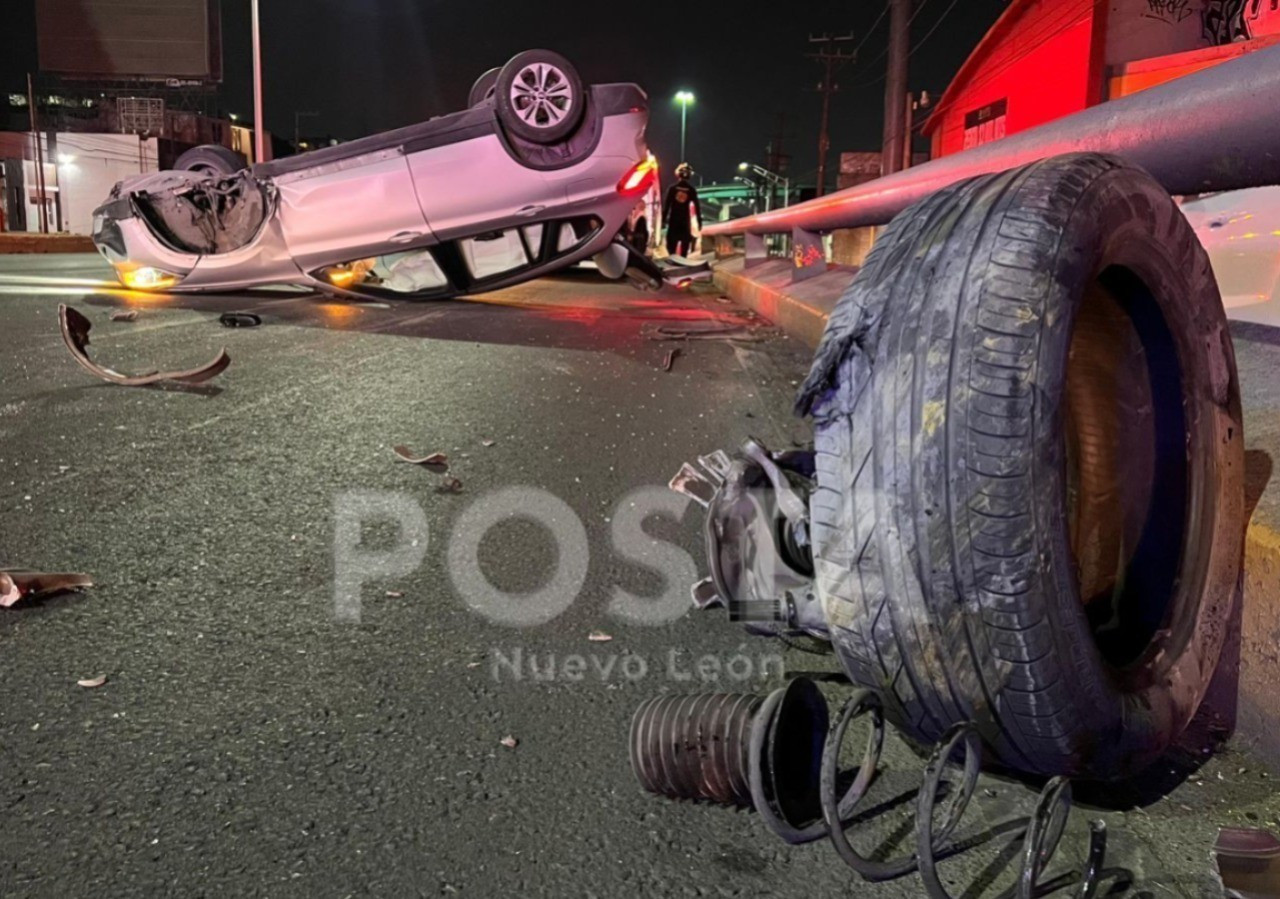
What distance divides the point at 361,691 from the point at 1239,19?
20437 millimetres

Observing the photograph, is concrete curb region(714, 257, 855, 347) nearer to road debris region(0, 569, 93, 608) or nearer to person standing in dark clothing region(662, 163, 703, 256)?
road debris region(0, 569, 93, 608)

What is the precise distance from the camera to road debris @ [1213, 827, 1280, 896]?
150 cm

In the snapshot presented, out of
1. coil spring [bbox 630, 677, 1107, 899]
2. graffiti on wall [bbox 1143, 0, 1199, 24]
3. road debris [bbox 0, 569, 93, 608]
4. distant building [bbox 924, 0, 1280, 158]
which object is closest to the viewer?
coil spring [bbox 630, 677, 1107, 899]

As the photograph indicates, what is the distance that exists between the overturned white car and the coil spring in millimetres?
6797

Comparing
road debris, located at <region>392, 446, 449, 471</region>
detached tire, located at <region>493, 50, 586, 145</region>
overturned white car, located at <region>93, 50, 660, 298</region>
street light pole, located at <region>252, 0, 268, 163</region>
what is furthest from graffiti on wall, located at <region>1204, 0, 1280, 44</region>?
street light pole, located at <region>252, 0, 268, 163</region>

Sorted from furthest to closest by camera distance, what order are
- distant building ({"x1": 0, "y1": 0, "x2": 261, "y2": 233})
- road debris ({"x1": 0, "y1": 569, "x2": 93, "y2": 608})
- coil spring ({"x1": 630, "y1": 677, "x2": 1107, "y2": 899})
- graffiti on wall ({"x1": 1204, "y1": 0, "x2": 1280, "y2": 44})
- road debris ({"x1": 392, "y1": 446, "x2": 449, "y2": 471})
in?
distant building ({"x1": 0, "y1": 0, "x2": 261, "y2": 233})
graffiti on wall ({"x1": 1204, "y1": 0, "x2": 1280, "y2": 44})
road debris ({"x1": 392, "y1": 446, "x2": 449, "y2": 471})
road debris ({"x1": 0, "y1": 569, "x2": 93, "y2": 608})
coil spring ({"x1": 630, "y1": 677, "x2": 1107, "y2": 899})

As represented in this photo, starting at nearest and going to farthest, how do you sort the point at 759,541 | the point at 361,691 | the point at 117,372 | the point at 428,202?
the point at 361,691
the point at 759,541
the point at 117,372
the point at 428,202

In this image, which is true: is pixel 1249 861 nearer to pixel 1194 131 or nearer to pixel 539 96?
pixel 1194 131

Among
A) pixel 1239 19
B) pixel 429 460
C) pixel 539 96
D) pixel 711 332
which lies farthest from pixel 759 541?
pixel 1239 19

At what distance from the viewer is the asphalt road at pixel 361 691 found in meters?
1.57

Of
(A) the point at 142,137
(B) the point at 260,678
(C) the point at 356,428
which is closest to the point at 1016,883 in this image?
(B) the point at 260,678

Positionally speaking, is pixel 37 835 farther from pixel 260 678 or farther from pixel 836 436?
pixel 836 436

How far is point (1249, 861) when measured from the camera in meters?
1.54

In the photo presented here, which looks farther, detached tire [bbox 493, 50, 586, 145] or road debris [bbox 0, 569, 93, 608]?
detached tire [bbox 493, 50, 586, 145]
